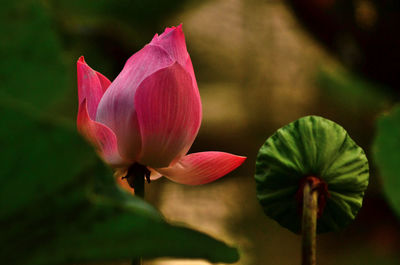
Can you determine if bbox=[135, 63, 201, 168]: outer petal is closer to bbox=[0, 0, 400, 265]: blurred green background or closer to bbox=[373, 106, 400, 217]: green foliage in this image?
bbox=[373, 106, 400, 217]: green foliage

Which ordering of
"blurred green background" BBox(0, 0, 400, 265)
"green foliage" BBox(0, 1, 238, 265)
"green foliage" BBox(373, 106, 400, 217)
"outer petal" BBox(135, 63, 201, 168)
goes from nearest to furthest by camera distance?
1. "green foliage" BBox(0, 1, 238, 265)
2. "outer petal" BBox(135, 63, 201, 168)
3. "green foliage" BBox(373, 106, 400, 217)
4. "blurred green background" BBox(0, 0, 400, 265)

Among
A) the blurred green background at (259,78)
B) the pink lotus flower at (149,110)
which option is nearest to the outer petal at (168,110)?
the pink lotus flower at (149,110)

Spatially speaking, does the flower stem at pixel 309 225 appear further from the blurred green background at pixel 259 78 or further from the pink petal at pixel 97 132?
the blurred green background at pixel 259 78

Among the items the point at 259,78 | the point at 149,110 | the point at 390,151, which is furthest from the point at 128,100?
the point at 259,78

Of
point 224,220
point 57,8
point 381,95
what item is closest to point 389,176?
point 57,8

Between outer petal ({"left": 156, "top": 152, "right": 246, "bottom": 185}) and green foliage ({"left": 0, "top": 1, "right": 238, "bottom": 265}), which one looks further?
outer petal ({"left": 156, "top": 152, "right": 246, "bottom": 185})

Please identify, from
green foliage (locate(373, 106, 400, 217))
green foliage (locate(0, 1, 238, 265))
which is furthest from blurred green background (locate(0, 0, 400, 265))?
green foliage (locate(0, 1, 238, 265))

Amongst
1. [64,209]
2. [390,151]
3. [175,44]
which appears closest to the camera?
[64,209]

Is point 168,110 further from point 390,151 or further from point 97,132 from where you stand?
point 390,151
